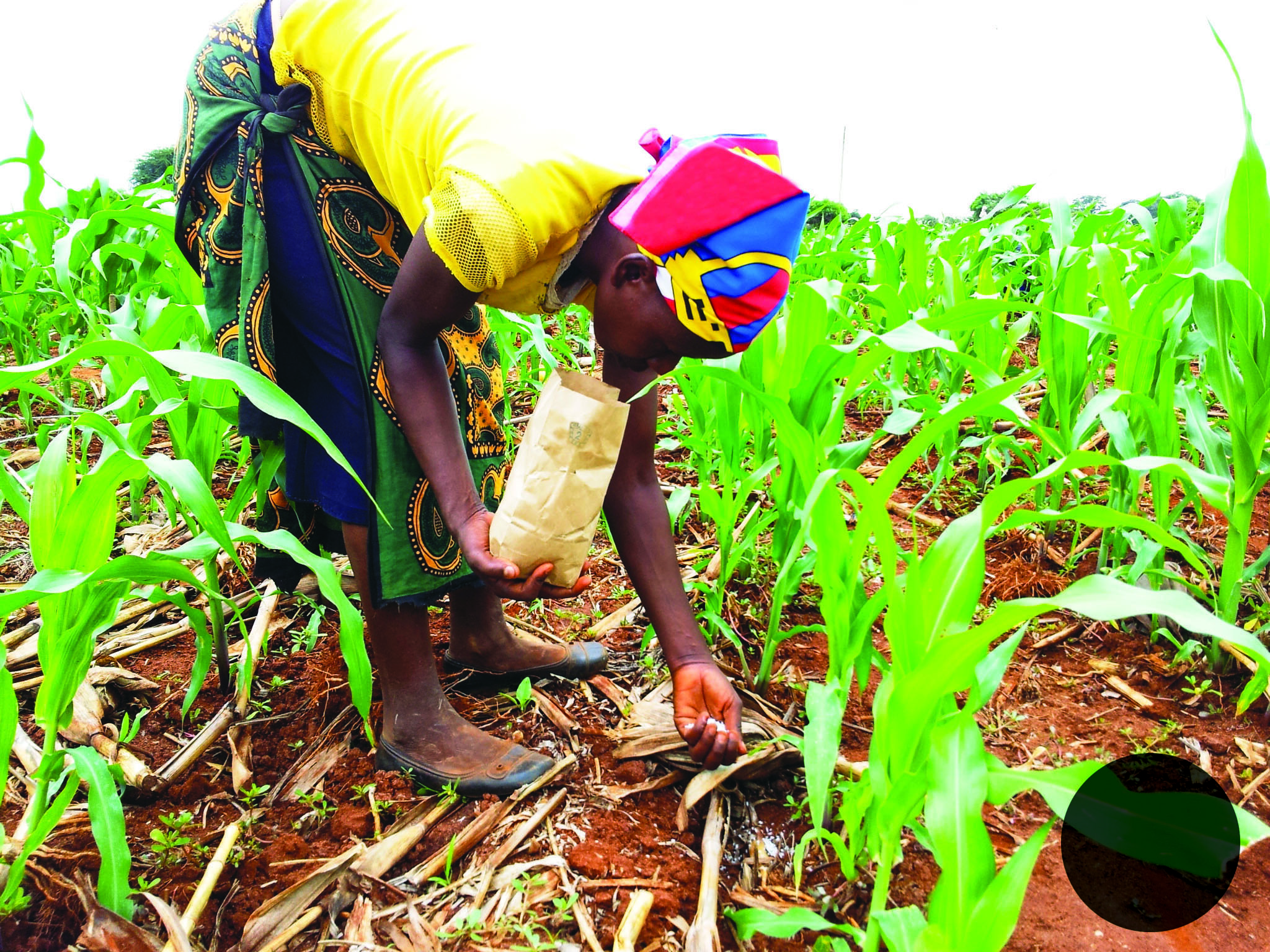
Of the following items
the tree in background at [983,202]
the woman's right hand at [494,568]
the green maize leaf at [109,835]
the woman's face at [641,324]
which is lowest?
the tree in background at [983,202]

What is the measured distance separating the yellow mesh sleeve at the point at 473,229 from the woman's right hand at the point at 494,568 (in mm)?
316

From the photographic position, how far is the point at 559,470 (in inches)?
40.4

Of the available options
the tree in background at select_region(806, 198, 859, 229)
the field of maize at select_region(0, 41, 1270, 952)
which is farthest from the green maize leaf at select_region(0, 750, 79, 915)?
the tree in background at select_region(806, 198, 859, 229)

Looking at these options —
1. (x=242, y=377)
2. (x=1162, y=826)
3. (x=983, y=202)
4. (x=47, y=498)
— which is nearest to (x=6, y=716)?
(x=47, y=498)

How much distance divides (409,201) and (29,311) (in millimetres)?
2391

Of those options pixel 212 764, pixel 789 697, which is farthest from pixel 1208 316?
pixel 212 764

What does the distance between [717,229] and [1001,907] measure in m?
0.73

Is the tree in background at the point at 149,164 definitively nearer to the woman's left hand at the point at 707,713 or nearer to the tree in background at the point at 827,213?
the tree in background at the point at 827,213

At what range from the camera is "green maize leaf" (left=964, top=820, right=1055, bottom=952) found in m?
0.68

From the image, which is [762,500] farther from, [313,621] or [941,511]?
[313,621]

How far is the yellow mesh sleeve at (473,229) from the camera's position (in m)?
0.90

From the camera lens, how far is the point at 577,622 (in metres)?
1.68

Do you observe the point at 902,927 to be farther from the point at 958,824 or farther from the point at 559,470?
the point at 559,470

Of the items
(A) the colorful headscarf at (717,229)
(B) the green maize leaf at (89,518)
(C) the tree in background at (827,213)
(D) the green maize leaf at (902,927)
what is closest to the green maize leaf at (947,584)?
(D) the green maize leaf at (902,927)
